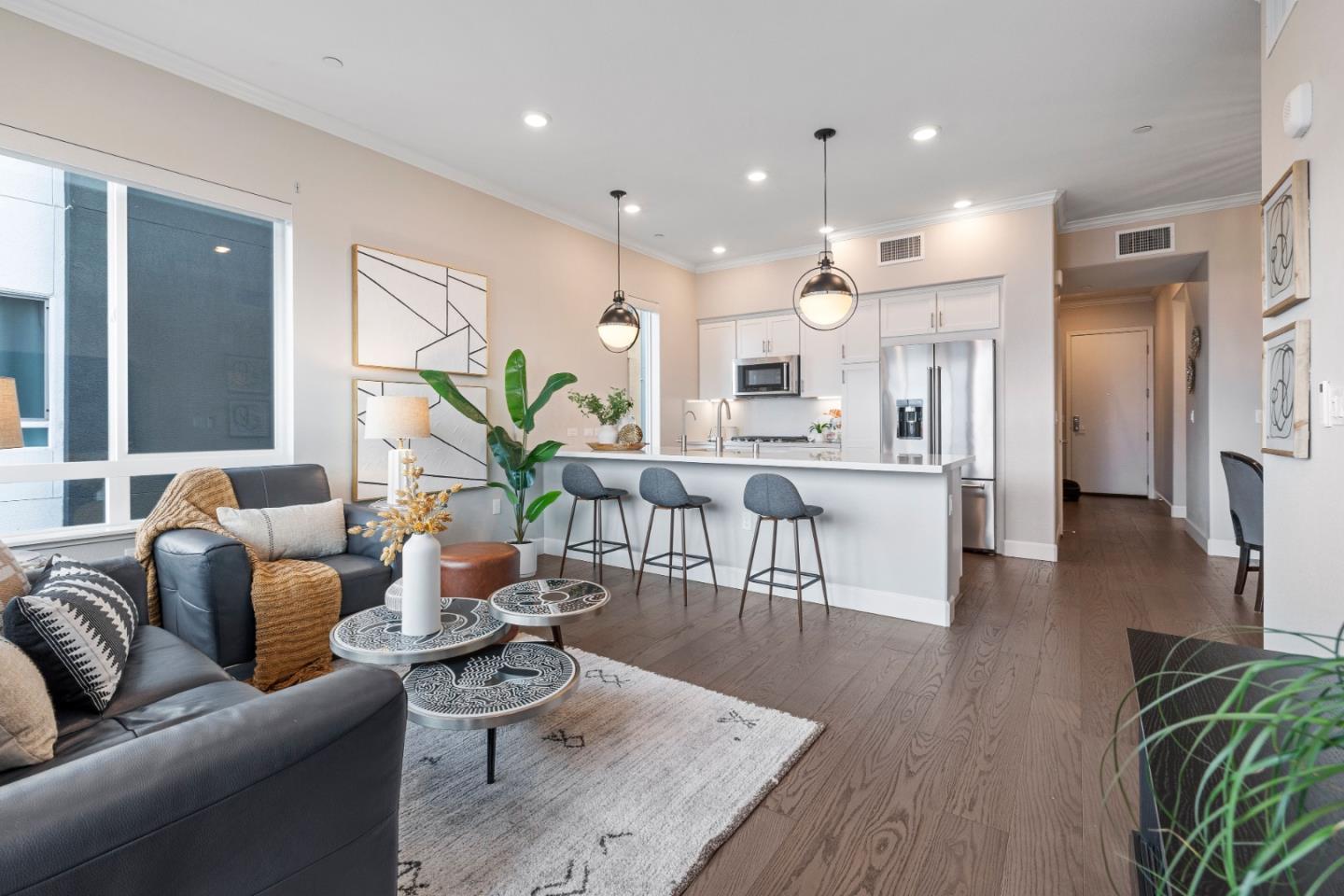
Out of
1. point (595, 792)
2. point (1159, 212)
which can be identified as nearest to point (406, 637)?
point (595, 792)

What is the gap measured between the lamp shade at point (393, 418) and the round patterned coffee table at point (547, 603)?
1.51m

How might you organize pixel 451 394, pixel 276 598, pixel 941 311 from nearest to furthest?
pixel 276 598 < pixel 451 394 < pixel 941 311

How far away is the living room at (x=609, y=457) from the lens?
159 cm

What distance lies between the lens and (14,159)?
282cm

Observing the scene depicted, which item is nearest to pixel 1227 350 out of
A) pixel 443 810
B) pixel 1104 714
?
pixel 1104 714

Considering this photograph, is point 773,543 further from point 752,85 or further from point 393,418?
point 752,85

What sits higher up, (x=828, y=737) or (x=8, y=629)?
(x=8, y=629)

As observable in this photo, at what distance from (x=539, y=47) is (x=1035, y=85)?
2.69 metres

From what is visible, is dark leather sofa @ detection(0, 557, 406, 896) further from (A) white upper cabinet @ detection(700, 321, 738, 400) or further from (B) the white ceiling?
(A) white upper cabinet @ detection(700, 321, 738, 400)

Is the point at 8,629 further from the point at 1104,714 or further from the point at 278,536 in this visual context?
the point at 1104,714

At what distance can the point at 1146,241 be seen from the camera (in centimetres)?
549

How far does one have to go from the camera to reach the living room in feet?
5.22

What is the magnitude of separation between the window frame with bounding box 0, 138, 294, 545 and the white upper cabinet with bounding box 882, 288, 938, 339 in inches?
192

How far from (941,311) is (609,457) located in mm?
3317
